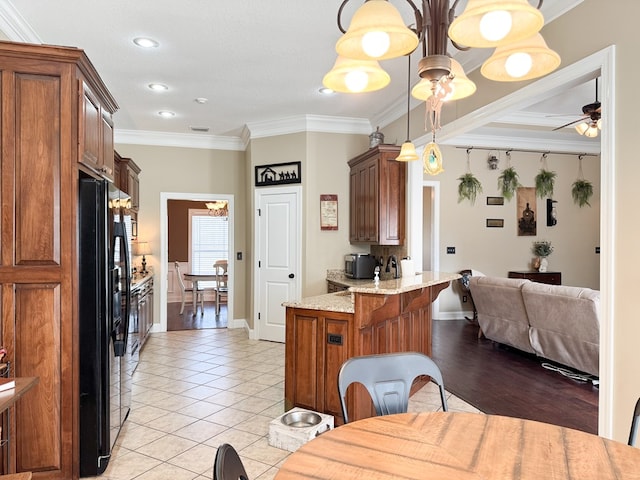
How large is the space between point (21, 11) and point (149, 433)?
3105 millimetres

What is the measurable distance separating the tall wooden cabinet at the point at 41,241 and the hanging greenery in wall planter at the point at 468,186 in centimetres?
617

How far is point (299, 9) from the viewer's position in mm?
3049

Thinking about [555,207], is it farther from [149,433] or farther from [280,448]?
[149,433]

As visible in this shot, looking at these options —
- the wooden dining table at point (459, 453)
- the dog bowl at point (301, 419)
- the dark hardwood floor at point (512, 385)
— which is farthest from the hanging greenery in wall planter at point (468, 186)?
the wooden dining table at point (459, 453)

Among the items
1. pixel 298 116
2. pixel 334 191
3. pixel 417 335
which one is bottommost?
pixel 417 335

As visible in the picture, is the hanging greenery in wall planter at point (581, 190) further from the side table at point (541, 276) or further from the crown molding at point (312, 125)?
the crown molding at point (312, 125)

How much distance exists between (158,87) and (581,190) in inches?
275

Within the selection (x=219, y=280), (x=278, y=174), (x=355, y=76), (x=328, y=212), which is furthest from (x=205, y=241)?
(x=355, y=76)

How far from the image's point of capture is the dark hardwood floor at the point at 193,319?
7.21 metres

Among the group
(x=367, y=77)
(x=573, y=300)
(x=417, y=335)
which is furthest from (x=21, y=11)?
(x=573, y=300)

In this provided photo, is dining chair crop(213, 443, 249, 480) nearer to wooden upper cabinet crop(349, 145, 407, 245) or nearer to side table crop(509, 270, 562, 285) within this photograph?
wooden upper cabinet crop(349, 145, 407, 245)

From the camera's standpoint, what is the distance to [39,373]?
94.0 inches

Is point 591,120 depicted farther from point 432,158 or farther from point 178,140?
point 178,140

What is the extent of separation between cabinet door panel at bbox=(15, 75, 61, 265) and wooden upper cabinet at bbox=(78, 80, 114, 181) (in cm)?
12
